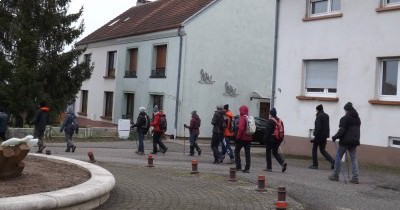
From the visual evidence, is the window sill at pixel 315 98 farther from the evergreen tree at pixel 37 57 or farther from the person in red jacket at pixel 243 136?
the evergreen tree at pixel 37 57

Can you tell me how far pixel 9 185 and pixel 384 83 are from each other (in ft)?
39.6

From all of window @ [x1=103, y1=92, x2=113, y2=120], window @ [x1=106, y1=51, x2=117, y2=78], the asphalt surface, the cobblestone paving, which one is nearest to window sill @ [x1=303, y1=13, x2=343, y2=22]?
the asphalt surface

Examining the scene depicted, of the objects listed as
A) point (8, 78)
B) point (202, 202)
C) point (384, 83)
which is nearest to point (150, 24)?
point (8, 78)

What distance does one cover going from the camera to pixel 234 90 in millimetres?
29484

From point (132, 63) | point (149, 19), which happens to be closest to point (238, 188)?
point (132, 63)

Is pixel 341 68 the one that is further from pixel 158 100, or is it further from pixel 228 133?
pixel 158 100

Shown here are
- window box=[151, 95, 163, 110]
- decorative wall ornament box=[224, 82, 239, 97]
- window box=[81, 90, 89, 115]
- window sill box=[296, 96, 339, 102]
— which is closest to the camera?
window sill box=[296, 96, 339, 102]

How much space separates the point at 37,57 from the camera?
25641 millimetres

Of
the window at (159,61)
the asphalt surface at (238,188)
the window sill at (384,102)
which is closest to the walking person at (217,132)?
the asphalt surface at (238,188)

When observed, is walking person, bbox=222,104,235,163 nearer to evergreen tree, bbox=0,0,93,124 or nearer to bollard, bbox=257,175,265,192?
bollard, bbox=257,175,265,192

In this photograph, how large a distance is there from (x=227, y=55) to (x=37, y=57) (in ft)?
31.9

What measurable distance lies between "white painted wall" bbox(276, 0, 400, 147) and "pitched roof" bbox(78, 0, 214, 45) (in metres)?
9.35

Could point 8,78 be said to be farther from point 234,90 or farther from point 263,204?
point 263,204

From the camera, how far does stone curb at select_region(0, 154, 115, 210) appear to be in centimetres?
617
